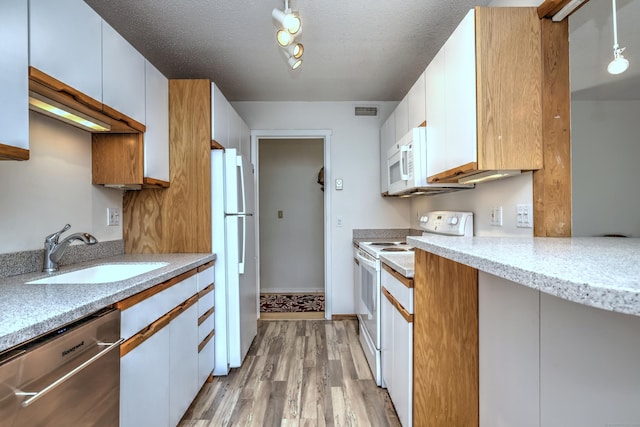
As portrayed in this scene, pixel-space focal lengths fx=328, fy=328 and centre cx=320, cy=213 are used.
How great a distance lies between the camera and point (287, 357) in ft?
8.51

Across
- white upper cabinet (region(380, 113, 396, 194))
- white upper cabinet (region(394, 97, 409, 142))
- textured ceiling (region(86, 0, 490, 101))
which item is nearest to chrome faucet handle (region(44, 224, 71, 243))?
textured ceiling (region(86, 0, 490, 101))

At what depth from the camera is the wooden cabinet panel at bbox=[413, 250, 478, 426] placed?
4.83 feet

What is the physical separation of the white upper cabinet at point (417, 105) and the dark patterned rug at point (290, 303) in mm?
2478

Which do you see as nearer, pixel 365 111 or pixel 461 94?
pixel 461 94

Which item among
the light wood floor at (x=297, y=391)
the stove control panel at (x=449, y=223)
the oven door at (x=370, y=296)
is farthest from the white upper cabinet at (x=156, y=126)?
the stove control panel at (x=449, y=223)

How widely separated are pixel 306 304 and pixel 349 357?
5.41 feet

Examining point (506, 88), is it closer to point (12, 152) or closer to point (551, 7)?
point (551, 7)

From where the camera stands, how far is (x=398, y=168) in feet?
8.93

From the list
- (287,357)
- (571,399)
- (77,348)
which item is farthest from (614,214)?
(287,357)

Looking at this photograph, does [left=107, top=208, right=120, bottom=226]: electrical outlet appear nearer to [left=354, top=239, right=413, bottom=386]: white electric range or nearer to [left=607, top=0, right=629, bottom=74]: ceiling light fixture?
[left=354, top=239, right=413, bottom=386]: white electric range

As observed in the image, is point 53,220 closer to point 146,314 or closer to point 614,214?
point 146,314

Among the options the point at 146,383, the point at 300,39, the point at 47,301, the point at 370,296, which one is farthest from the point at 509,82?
the point at 146,383

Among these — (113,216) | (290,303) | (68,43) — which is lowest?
(290,303)

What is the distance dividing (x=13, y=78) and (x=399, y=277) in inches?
67.3
